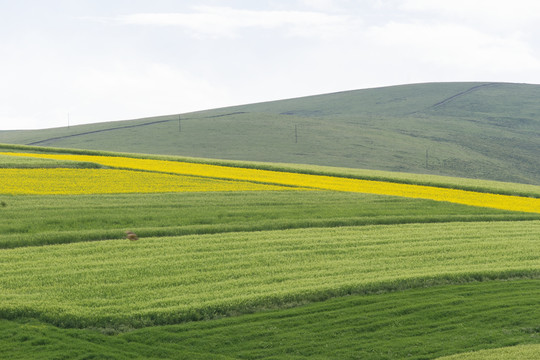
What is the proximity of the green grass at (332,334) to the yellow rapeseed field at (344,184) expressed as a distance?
14174mm

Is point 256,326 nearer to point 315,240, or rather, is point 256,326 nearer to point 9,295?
point 9,295

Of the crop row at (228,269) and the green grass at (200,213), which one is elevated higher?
the green grass at (200,213)

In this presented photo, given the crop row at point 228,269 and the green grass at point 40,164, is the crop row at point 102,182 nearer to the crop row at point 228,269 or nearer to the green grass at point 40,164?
the green grass at point 40,164

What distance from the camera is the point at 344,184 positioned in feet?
96.7

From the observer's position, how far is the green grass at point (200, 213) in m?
16.8

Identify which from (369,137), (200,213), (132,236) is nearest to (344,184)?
(200,213)

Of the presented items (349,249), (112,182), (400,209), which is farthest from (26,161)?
(349,249)

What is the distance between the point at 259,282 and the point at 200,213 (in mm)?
7427

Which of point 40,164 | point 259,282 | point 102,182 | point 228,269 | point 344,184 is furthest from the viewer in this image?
point 40,164

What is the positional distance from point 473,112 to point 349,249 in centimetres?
8106

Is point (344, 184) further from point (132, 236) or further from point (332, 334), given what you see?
point (332, 334)

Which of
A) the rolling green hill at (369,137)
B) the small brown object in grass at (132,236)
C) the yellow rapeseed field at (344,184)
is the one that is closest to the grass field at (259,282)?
the small brown object in grass at (132,236)

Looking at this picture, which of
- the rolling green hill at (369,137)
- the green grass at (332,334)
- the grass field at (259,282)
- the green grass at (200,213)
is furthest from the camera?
the rolling green hill at (369,137)

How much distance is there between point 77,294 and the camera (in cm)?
1152
